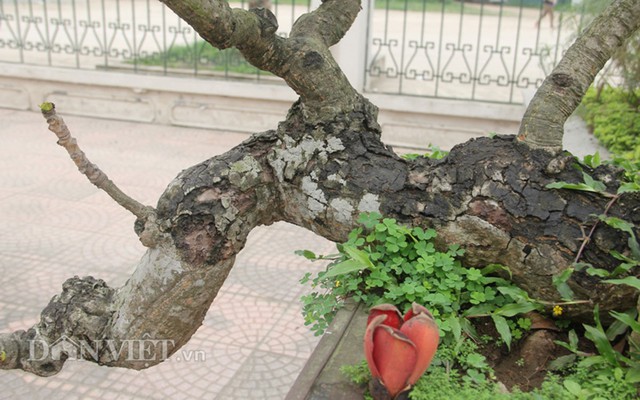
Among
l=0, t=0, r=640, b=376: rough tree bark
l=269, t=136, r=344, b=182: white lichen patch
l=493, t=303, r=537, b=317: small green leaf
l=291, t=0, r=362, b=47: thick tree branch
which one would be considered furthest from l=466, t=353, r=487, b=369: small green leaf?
l=291, t=0, r=362, b=47: thick tree branch

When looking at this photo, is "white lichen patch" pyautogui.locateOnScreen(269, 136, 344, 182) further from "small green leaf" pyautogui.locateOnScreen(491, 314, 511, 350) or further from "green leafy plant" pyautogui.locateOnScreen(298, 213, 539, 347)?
"small green leaf" pyautogui.locateOnScreen(491, 314, 511, 350)

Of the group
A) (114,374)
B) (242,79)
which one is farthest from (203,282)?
(242,79)

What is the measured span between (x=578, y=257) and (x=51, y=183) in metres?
5.28

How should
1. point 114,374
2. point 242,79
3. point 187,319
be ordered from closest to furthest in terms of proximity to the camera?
point 187,319, point 114,374, point 242,79

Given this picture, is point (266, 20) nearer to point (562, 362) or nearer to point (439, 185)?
point (439, 185)

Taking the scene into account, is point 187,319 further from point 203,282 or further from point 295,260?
point 295,260

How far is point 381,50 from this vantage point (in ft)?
Result: 31.5

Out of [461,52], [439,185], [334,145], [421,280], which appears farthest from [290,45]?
[461,52]

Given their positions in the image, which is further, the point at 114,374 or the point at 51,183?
the point at 51,183

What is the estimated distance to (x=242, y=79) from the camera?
8.12 meters

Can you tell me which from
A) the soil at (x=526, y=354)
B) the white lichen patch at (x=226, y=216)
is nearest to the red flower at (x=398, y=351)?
the soil at (x=526, y=354)

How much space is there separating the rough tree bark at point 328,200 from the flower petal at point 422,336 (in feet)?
1.45

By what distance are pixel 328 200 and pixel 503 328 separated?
54 cm

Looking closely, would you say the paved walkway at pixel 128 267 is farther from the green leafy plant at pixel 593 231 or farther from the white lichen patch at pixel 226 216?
the green leafy plant at pixel 593 231
